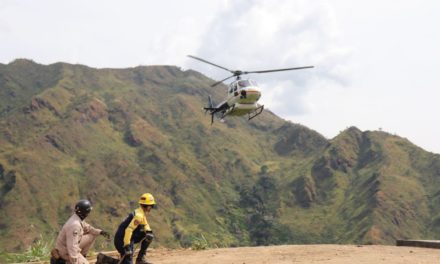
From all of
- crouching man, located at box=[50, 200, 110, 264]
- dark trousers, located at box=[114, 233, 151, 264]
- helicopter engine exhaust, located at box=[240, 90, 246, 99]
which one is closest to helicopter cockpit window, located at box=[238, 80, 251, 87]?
helicopter engine exhaust, located at box=[240, 90, 246, 99]

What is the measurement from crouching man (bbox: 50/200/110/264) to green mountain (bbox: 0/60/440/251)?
77046 mm

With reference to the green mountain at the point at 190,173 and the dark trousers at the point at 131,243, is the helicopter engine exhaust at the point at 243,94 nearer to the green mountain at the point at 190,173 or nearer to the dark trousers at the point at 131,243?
the dark trousers at the point at 131,243

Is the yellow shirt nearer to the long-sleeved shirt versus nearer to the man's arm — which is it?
the long-sleeved shirt

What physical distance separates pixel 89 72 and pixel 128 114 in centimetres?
3575

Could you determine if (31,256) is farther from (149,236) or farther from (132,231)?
(132,231)

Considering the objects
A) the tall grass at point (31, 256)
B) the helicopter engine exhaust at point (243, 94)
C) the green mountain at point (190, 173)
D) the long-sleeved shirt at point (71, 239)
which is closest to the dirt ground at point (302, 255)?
the tall grass at point (31, 256)

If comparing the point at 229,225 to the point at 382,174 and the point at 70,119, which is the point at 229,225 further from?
the point at 70,119

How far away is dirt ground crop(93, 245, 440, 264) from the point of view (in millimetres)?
12883

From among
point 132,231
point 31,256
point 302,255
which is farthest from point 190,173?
point 132,231

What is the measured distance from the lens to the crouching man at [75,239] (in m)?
8.53

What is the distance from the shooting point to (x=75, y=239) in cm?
857

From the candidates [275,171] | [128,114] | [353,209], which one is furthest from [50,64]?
[353,209]

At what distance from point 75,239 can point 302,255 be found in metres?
7.17

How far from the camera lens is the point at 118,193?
103m
